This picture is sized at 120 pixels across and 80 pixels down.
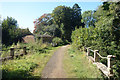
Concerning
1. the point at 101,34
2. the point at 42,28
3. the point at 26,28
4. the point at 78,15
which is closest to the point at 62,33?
the point at 42,28

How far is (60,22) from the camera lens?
37.2 m

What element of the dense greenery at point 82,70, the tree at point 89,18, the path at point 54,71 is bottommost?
the path at point 54,71

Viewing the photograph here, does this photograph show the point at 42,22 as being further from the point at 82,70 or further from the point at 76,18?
the point at 82,70

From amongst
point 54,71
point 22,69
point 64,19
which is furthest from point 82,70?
point 64,19

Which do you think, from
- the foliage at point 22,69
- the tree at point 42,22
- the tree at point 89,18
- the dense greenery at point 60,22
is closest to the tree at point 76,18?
the dense greenery at point 60,22

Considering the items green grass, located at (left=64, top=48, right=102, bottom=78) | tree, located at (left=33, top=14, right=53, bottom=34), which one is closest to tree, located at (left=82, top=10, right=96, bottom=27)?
tree, located at (left=33, top=14, right=53, bottom=34)

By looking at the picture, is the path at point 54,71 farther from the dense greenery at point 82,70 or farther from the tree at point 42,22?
the tree at point 42,22

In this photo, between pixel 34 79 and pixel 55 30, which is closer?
pixel 34 79

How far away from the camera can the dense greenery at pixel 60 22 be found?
35.2 m

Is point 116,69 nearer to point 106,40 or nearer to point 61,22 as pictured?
point 106,40

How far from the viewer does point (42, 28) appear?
38.5 m

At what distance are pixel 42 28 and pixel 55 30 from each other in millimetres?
7081

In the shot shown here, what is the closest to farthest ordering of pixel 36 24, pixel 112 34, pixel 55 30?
pixel 112 34
pixel 55 30
pixel 36 24

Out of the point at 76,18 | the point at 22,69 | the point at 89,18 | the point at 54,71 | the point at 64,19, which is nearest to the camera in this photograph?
the point at 22,69
